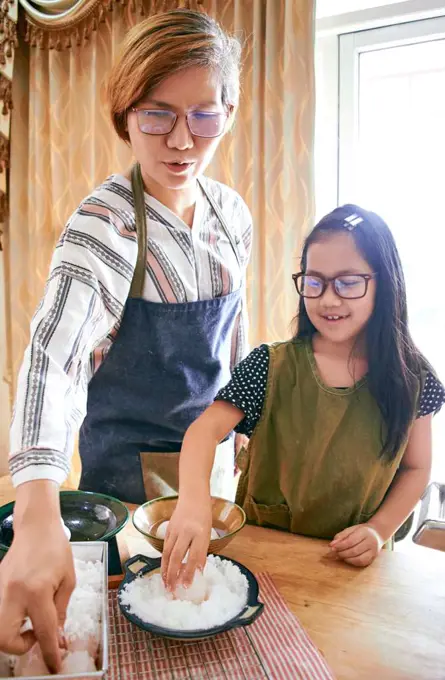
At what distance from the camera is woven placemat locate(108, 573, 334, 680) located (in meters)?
0.75

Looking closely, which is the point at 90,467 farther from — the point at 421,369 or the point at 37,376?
the point at 421,369

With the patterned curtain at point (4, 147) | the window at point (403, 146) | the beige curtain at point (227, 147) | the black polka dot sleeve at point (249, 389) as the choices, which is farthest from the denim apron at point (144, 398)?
the patterned curtain at point (4, 147)

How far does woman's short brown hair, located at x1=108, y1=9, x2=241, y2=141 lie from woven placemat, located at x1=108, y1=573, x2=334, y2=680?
0.93m

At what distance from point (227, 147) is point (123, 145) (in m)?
0.51

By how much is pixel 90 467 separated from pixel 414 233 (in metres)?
1.69

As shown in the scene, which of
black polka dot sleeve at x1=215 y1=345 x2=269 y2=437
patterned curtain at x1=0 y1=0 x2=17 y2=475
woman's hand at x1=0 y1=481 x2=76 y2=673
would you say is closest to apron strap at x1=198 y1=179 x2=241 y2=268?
A: black polka dot sleeve at x1=215 y1=345 x2=269 y2=437

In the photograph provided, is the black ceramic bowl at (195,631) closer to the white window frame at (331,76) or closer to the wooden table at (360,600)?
the wooden table at (360,600)

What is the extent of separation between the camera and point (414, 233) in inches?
96.6

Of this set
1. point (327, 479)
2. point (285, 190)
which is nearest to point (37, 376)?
point (327, 479)

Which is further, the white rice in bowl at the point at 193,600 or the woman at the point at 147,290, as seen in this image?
the woman at the point at 147,290

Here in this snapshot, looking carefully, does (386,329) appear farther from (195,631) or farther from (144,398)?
(195,631)

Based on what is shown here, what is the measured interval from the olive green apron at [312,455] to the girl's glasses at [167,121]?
50 cm

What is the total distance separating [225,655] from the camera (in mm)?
779

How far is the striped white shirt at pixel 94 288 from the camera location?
2.74 feet
